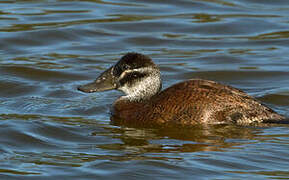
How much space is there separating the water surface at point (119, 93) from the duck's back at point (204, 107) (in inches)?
6.6

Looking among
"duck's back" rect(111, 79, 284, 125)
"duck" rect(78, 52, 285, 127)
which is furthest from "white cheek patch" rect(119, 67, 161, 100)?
"duck's back" rect(111, 79, 284, 125)

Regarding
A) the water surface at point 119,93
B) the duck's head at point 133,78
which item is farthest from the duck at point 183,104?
the water surface at point 119,93

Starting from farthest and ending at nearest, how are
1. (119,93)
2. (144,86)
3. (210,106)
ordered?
(119,93), (144,86), (210,106)

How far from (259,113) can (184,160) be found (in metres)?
1.94

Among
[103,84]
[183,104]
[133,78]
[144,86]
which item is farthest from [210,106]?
[103,84]

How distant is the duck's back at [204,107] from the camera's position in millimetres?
9904

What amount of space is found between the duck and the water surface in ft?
0.57

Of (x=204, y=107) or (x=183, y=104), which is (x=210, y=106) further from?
(x=183, y=104)

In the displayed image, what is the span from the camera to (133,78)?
10727 millimetres

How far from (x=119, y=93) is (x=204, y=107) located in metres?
2.65

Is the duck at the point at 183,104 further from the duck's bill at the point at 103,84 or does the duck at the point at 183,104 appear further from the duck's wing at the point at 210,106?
the duck's bill at the point at 103,84

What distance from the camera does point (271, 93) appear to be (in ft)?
38.8

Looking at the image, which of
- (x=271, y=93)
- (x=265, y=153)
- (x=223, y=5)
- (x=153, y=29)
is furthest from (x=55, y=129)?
(x=223, y=5)

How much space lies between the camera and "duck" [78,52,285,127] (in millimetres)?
9914
